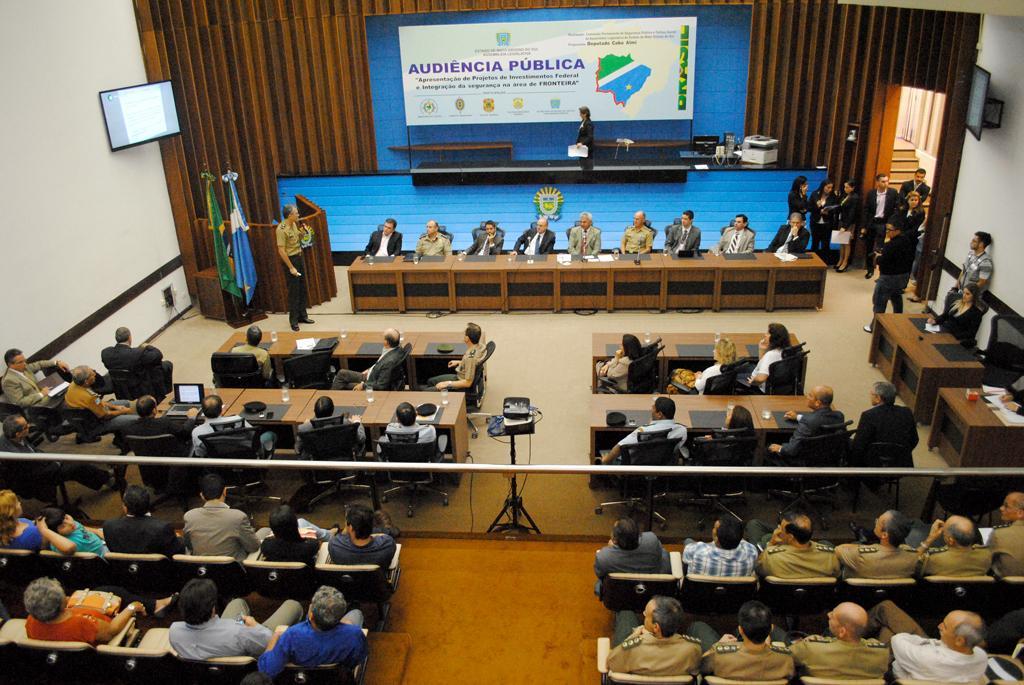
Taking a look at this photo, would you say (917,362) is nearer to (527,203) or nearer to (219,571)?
(219,571)

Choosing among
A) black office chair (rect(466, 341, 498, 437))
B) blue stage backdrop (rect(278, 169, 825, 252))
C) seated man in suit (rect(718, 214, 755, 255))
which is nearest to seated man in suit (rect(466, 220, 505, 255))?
blue stage backdrop (rect(278, 169, 825, 252))

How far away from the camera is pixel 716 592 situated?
13.9 feet

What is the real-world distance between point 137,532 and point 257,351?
11.8 ft

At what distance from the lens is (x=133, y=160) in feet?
35.1

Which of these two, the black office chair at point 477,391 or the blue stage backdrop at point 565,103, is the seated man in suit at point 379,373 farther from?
the blue stage backdrop at point 565,103

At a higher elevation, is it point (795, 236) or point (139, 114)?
point (139, 114)

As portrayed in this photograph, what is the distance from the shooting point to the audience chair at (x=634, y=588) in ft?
13.8

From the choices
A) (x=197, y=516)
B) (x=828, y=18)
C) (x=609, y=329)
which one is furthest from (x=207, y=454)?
(x=828, y=18)

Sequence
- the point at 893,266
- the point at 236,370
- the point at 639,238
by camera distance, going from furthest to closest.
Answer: the point at 639,238 < the point at 893,266 < the point at 236,370

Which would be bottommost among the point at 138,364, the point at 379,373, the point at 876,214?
the point at 379,373

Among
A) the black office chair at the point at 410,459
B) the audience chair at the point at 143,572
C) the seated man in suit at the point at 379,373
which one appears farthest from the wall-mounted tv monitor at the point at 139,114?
the audience chair at the point at 143,572

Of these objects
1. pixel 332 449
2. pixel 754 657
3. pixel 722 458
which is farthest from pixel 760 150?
pixel 754 657

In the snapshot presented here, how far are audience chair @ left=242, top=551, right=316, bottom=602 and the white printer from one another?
10383 mm

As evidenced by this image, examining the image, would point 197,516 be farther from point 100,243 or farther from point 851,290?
point 851,290
